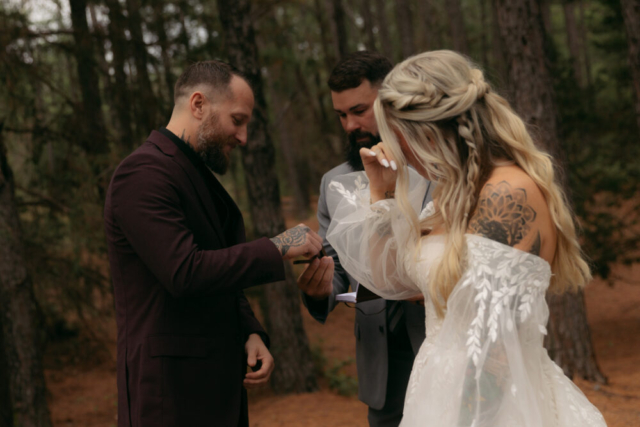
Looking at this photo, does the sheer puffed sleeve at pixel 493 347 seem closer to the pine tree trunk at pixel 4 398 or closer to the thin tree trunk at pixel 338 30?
the pine tree trunk at pixel 4 398

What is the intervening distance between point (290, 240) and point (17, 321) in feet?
18.2

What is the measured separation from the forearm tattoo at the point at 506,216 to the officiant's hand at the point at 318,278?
927mm

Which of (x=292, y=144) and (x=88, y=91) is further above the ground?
(x=88, y=91)

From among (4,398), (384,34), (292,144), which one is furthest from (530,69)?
(292,144)

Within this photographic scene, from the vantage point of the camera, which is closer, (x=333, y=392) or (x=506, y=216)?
(x=506, y=216)

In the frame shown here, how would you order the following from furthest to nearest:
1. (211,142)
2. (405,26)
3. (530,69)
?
(405,26)
(530,69)
(211,142)

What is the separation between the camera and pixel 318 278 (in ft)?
9.55

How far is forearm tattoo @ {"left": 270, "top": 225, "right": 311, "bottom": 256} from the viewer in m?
2.66

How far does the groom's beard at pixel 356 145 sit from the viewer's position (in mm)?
3375

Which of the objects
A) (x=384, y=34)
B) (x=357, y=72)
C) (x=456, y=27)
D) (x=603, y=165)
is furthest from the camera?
(x=384, y=34)

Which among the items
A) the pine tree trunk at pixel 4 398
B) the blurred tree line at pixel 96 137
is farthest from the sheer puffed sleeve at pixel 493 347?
the pine tree trunk at pixel 4 398

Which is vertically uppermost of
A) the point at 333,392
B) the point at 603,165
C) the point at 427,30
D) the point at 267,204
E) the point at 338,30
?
the point at 427,30

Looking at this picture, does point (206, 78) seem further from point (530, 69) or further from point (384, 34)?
point (384, 34)

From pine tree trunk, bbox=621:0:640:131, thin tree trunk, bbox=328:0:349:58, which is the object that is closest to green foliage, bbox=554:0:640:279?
pine tree trunk, bbox=621:0:640:131
